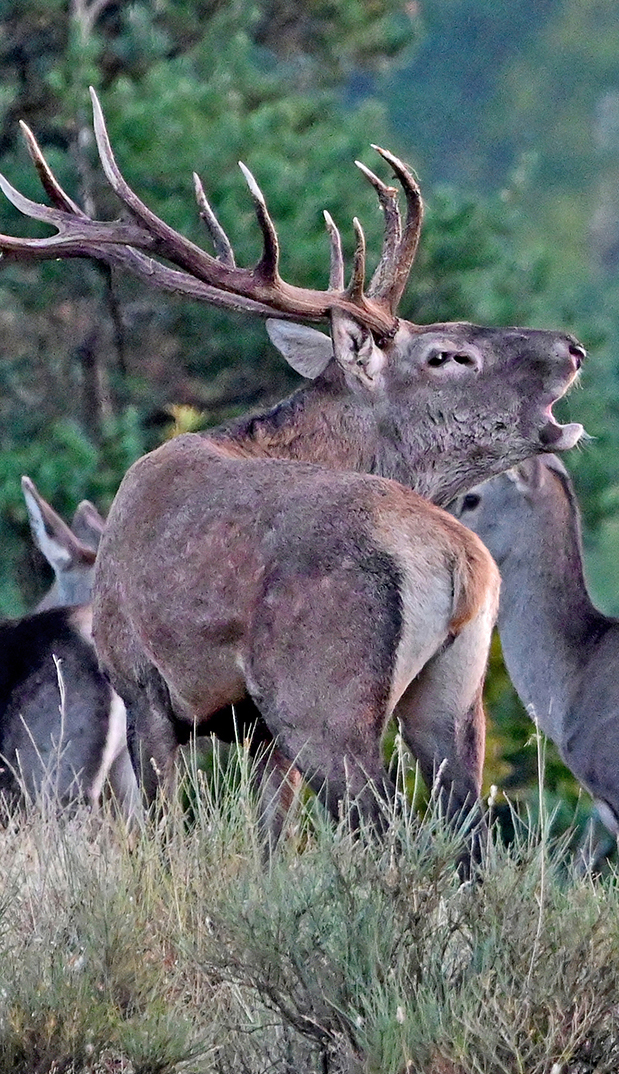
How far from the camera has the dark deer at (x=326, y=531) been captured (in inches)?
184

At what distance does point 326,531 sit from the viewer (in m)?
4.80

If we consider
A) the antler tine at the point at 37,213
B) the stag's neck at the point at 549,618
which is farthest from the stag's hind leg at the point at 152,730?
the stag's neck at the point at 549,618

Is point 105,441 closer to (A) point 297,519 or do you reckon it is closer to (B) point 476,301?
(B) point 476,301

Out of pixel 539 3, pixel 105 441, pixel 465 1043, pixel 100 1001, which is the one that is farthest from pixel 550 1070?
pixel 539 3

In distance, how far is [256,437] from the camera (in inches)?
229

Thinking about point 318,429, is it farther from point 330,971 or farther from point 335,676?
point 330,971

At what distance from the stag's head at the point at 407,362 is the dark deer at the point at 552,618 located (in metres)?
1.75

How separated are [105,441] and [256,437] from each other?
6.13 m

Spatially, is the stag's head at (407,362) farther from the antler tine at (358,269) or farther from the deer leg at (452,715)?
the deer leg at (452,715)

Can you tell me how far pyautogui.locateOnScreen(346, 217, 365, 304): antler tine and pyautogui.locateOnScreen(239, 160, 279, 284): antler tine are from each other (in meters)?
0.25

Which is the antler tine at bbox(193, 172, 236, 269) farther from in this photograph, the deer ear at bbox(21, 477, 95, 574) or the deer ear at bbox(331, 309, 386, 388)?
the deer ear at bbox(21, 477, 95, 574)

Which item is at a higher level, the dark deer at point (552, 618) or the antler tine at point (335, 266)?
the antler tine at point (335, 266)

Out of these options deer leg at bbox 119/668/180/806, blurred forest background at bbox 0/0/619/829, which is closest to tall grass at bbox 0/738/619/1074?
deer leg at bbox 119/668/180/806

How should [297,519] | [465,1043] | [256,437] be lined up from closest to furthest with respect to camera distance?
1. [465,1043]
2. [297,519]
3. [256,437]
